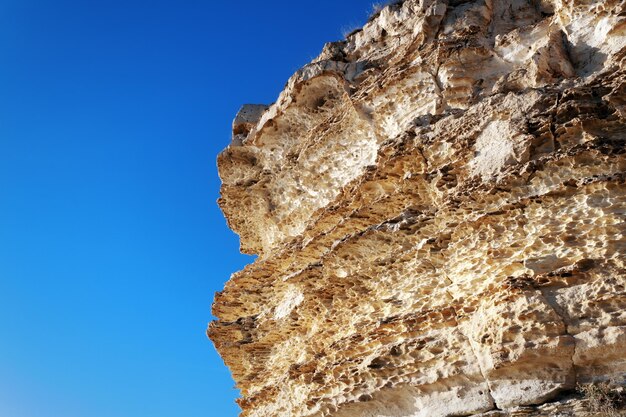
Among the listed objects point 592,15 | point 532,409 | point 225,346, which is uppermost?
point 592,15

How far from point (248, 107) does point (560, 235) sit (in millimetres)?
9671

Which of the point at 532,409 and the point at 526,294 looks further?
the point at 526,294

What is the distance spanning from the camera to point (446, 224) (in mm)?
7715

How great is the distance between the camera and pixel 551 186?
270 inches

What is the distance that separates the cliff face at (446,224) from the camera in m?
6.21

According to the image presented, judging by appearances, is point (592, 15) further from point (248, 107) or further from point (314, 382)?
point (248, 107)

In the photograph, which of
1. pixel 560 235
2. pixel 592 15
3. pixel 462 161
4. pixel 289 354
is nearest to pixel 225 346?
pixel 289 354

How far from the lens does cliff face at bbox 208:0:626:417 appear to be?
20.4 ft

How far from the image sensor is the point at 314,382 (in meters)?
8.40

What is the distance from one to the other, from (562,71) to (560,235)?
3054 millimetres

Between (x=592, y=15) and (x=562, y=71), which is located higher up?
(x=592, y=15)

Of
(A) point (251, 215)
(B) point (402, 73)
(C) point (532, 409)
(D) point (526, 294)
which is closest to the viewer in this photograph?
(C) point (532, 409)

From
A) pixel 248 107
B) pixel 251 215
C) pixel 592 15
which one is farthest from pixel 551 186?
pixel 248 107

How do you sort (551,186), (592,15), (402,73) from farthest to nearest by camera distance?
(402,73) → (592,15) → (551,186)
